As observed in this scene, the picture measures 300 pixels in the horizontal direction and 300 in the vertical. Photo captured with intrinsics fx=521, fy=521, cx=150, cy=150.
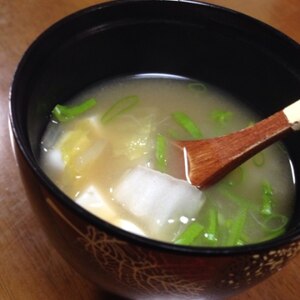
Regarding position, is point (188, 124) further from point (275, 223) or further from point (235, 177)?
point (275, 223)

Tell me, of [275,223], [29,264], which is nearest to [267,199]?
[275,223]

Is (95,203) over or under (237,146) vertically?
under

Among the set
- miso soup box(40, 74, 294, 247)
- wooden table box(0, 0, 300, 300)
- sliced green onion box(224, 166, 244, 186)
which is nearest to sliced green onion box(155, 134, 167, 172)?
miso soup box(40, 74, 294, 247)

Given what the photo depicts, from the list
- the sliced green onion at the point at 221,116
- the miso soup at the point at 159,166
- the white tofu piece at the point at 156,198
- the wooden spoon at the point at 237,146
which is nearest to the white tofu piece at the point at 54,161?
the miso soup at the point at 159,166

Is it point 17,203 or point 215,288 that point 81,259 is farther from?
point 17,203

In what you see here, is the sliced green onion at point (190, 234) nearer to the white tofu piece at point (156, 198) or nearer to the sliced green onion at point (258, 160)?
the white tofu piece at point (156, 198)
